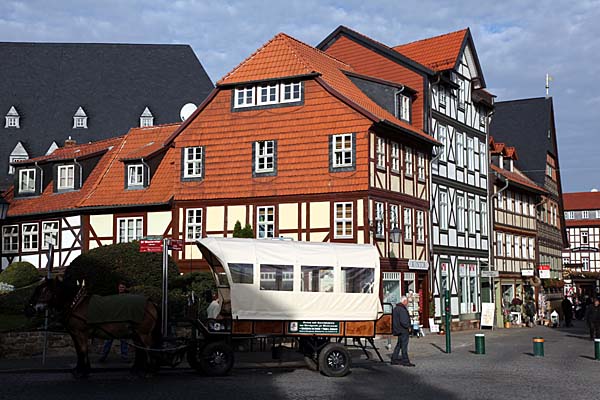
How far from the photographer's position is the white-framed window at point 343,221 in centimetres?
3116

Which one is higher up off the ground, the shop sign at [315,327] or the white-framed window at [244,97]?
the white-framed window at [244,97]

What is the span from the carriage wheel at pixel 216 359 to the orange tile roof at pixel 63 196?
2138 cm

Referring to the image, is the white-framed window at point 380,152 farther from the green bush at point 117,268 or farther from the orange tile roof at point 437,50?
the green bush at point 117,268

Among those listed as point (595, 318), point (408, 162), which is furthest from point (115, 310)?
point (408, 162)

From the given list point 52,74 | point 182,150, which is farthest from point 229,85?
point 52,74

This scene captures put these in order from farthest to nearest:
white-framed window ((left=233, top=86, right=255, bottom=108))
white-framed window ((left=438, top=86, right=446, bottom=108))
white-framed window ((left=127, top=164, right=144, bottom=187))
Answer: white-framed window ((left=438, top=86, right=446, bottom=108)), white-framed window ((left=127, top=164, right=144, bottom=187)), white-framed window ((left=233, top=86, right=255, bottom=108))

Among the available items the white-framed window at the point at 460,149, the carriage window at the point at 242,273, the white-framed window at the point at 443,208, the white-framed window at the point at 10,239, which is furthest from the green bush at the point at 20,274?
the carriage window at the point at 242,273

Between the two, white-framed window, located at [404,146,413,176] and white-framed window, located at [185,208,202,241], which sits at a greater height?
white-framed window, located at [404,146,413,176]

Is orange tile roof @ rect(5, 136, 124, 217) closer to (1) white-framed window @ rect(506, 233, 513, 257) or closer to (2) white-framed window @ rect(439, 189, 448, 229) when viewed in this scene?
(2) white-framed window @ rect(439, 189, 448, 229)

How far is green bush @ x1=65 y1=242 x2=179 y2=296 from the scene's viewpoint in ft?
93.9

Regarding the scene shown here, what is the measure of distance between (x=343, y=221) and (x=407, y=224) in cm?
379

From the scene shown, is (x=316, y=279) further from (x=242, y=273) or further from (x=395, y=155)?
(x=395, y=155)

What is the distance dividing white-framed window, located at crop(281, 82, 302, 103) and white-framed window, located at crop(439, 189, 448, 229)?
8.69 meters

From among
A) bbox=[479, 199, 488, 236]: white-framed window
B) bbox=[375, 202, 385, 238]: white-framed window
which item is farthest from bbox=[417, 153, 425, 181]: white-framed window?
bbox=[479, 199, 488, 236]: white-framed window
